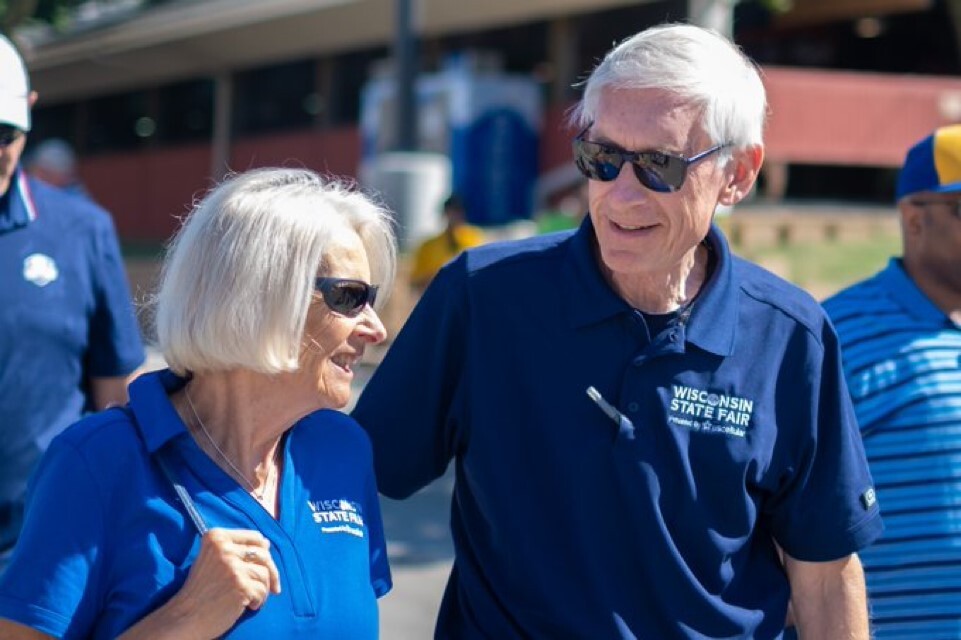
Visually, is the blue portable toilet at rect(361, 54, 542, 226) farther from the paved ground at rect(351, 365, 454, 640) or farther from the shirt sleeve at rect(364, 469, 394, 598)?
the shirt sleeve at rect(364, 469, 394, 598)

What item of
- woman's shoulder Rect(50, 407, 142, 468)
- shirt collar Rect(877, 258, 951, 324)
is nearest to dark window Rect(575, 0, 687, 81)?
shirt collar Rect(877, 258, 951, 324)

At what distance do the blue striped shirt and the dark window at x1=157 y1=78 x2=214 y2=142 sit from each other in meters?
31.0

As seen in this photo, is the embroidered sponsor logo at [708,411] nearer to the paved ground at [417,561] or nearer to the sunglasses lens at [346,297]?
the sunglasses lens at [346,297]

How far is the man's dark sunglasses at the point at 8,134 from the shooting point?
418cm

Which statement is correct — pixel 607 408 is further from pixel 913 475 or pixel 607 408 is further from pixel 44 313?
pixel 44 313

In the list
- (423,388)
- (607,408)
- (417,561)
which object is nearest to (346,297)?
(423,388)

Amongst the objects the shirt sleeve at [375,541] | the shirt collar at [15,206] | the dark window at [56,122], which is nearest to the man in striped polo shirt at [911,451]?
the shirt sleeve at [375,541]

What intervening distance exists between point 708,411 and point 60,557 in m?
1.24

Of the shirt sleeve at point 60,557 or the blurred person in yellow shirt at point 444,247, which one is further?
the blurred person in yellow shirt at point 444,247

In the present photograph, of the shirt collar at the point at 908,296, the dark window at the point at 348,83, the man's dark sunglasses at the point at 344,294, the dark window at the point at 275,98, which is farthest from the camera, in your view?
the dark window at the point at 275,98

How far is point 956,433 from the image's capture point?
368 cm

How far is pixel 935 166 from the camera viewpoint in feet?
12.9

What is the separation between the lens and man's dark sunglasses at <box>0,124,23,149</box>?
4.18 m

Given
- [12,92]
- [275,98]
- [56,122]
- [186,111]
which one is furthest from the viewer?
[56,122]
